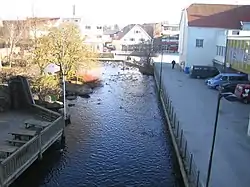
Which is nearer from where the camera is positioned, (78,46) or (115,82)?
(78,46)

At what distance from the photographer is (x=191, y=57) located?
41125mm

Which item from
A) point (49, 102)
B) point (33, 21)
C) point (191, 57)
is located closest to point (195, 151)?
point (49, 102)

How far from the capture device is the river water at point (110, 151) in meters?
13.4

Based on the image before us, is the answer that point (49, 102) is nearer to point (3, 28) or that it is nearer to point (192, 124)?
point (192, 124)

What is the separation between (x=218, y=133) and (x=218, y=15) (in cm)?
2754

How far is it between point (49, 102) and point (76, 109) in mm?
2094

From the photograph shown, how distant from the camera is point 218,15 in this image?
4112 cm

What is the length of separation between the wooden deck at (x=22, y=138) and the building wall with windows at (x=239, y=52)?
1710 cm

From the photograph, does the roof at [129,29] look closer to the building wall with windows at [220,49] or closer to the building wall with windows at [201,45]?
the building wall with windows at [201,45]

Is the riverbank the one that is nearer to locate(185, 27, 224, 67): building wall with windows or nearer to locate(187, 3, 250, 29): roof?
locate(185, 27, 224, 67): building wall with windows

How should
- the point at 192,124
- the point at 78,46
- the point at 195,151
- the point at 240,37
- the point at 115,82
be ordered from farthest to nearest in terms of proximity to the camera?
the point at 115,82 < the point at 78,46 < the point at 240,37 < the point at 192,124 < the point at 195,151

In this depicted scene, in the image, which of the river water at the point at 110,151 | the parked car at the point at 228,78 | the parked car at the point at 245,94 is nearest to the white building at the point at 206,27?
the parked car at the point at 228,78

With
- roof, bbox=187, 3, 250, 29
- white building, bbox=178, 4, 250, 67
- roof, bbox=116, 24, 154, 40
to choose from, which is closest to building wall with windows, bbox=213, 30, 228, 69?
white building, bbox=178, 4, 250, 67

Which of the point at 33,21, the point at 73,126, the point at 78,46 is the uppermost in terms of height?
the point at 33,21
